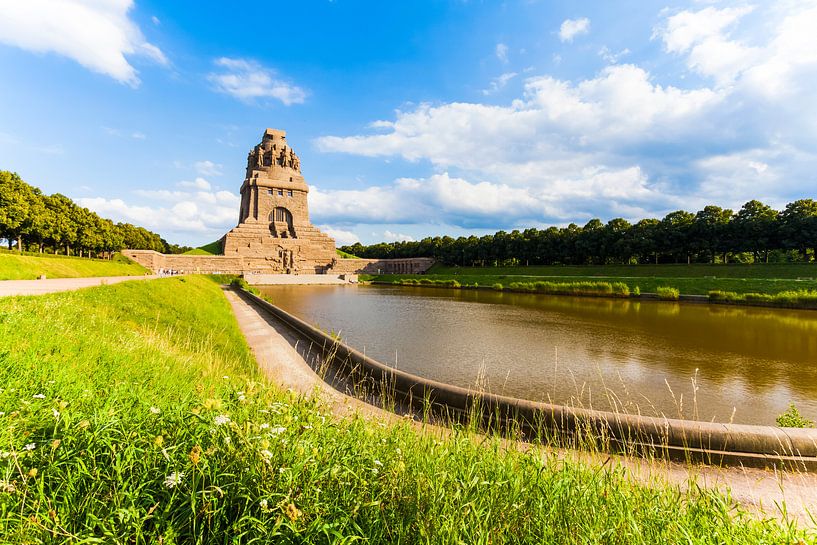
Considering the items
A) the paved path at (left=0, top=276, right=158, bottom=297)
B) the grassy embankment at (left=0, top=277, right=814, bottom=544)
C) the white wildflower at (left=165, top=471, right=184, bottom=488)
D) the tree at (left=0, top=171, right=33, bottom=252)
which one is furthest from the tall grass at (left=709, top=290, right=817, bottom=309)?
the tree at (left=0, top=171, right=33, bottom=252)

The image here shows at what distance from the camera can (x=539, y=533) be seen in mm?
2676

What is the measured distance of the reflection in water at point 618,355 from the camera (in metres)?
8.48

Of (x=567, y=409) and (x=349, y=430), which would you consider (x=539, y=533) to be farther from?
(x=567, y=409)

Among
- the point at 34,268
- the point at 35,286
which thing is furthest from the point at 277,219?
the point at 35,286

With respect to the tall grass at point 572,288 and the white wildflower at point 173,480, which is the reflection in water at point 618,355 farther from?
the tall grass at point 572,288

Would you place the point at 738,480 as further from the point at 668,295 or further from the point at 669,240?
the point at 669,240

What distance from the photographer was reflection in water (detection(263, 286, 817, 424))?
848 cm

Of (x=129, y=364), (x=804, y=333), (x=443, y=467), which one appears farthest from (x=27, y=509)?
(x=804, y=333)

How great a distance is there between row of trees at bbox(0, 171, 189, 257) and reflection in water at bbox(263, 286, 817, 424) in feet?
136

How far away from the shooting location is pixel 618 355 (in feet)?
42.0

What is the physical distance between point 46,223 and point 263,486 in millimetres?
62981

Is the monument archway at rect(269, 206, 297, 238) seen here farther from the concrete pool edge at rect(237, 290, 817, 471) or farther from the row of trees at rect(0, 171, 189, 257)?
the concrete pool edge at rect(237, 290, 817, 471)

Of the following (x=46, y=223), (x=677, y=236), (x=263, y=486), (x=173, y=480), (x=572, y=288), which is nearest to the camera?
(x=173, y=480)

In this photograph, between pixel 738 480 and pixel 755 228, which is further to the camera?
pixel 755 228
